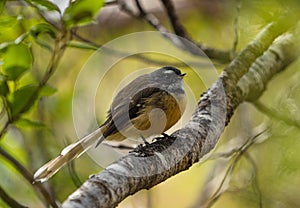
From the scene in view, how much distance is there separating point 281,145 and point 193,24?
1493 mm

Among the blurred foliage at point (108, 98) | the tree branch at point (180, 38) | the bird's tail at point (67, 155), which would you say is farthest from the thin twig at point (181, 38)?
the bird's tail at point (67, 155)

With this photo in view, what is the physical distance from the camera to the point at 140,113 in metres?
1.16

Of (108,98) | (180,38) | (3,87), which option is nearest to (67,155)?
(3,87)

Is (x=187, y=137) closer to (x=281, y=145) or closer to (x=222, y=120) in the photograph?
(x=222, y=120)

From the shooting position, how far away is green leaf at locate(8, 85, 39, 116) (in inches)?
32.2

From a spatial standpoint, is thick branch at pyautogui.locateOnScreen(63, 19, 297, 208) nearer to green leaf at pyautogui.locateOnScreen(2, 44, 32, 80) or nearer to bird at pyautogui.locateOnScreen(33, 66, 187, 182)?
bird at pyautogui.locateOnScreen(33, 66, 187, 182)

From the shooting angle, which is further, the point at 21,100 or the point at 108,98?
the point at 108,98

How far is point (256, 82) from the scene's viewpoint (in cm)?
127

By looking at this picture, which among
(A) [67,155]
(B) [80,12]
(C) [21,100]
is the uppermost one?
(B) [80,12]

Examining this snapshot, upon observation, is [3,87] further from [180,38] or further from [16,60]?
[180,38]

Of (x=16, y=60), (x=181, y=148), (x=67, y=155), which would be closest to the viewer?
(x=16, y=60)

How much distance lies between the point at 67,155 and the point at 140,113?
0.59 ft

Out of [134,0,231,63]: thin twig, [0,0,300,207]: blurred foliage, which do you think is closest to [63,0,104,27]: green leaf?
[0,0,300,207]: blurred foliage

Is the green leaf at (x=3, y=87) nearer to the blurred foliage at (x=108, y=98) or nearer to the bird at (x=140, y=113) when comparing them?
the blurred foliage at (x=108, y=98)
